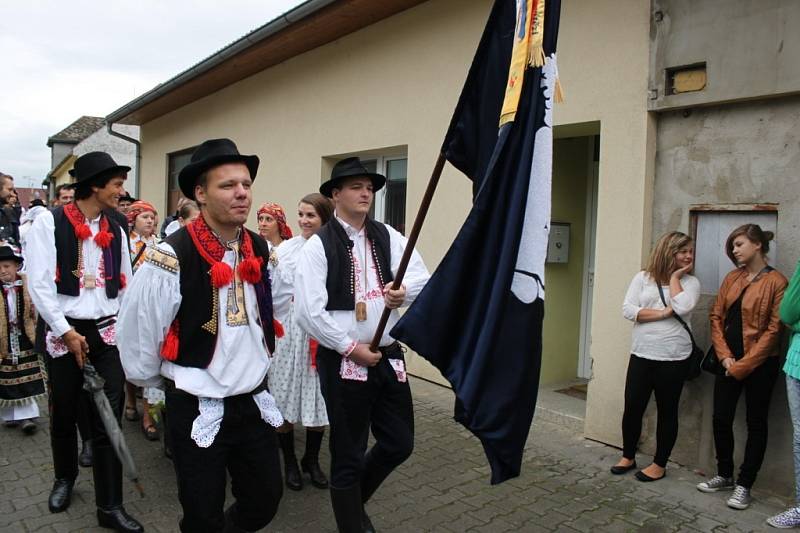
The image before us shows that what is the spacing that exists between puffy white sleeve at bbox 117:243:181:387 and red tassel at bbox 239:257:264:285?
0.92 feet

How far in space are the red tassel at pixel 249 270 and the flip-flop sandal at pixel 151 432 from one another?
123 inches

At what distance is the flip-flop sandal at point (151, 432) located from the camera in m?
5.18

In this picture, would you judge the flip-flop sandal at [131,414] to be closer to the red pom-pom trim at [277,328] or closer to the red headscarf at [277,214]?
the red headscarf at [277,214]

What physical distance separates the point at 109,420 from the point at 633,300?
3.65m

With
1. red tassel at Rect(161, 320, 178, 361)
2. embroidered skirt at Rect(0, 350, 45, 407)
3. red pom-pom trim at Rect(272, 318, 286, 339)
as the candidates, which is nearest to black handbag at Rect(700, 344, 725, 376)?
red pom-pom trim at Rect(272, 318, 286, 339)

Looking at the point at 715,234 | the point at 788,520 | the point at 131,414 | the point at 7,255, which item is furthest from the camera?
the point at 131,414

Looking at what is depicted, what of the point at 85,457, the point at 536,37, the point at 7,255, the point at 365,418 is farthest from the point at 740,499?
the point at 7,255

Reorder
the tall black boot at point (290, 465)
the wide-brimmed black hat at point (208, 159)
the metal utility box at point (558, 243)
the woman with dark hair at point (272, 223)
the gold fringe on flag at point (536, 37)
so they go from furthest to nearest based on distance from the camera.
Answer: the metal utility box at point (558, 243) → the woman with dark hair at point (272, 223) → the tall black boot at point (290, 465) → the wide-brimmed black hat at point (208, 159) → the gold fringe on flag at point (536, 37)

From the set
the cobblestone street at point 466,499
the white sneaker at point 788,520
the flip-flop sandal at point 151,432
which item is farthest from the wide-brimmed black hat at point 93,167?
the white sneaker at point 788,520

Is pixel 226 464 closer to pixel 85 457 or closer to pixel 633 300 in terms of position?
pixel 85 457

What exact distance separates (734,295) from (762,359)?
46 cm

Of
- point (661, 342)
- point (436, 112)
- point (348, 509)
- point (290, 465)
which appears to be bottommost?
point (290, 465)

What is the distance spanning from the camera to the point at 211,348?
2592mm

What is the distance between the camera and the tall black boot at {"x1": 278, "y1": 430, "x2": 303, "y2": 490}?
4262 mm
